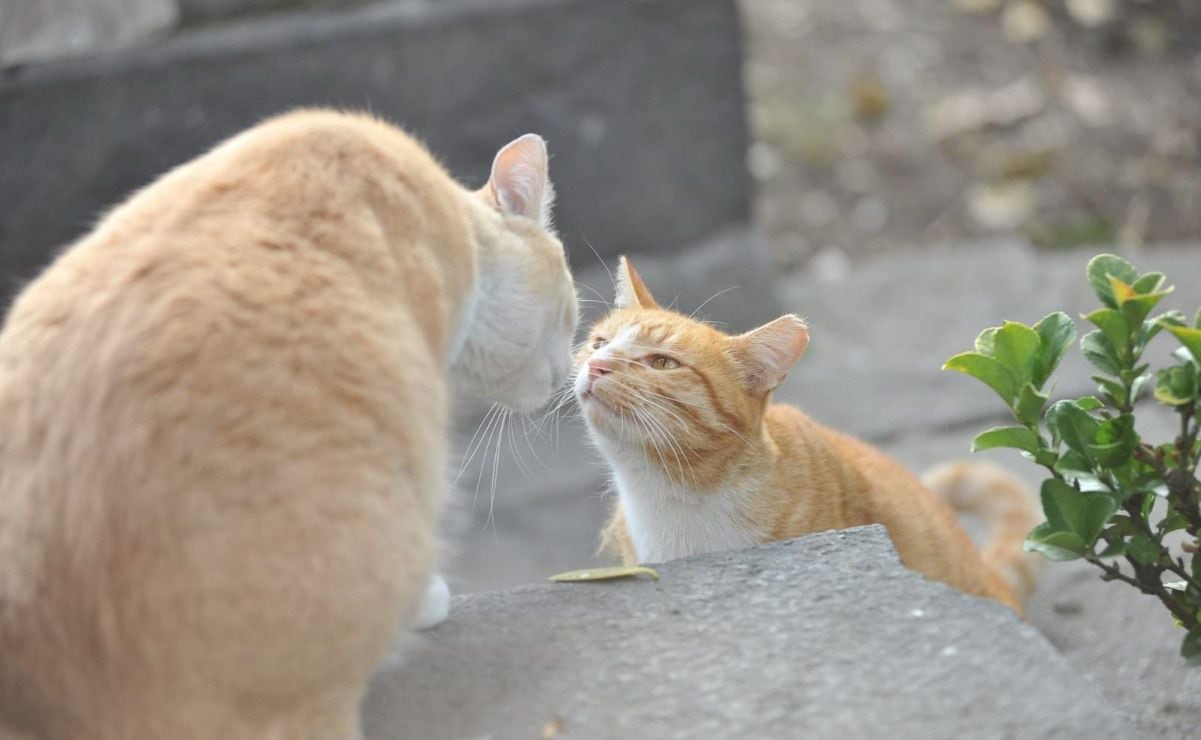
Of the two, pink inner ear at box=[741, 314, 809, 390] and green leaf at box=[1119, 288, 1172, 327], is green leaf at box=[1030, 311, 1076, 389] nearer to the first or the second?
green leaf at box=[1119, 288, 1172, 327]

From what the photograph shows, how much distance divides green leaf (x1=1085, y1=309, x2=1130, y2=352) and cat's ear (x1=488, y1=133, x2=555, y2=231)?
41.5 inches

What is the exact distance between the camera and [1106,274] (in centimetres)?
214

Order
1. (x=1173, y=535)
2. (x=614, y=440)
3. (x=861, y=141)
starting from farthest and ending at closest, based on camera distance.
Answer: (x=861, y=141) < (x=1173, y=535) < (x=614, y=440)

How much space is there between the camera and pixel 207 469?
169 cm

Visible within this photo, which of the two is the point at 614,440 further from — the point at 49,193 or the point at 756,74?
the point at 756,74

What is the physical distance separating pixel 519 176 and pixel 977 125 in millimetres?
4393

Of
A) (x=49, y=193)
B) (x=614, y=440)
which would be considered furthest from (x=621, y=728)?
(x=49, y=193)

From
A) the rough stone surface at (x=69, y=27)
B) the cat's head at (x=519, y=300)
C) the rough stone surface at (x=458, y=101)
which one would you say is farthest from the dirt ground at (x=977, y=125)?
the cat's head at (x=519, y=300)

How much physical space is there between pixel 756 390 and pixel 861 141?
12.8 ft

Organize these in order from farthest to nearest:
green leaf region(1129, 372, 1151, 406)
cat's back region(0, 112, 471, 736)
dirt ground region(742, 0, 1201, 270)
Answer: dirt ground region(742, 0, 1201, 270)
green leaf region(1129, 372, 1151, 406)
cat's back region(0, 112, 471, 736)

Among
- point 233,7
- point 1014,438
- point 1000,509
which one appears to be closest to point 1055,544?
point 1014,438

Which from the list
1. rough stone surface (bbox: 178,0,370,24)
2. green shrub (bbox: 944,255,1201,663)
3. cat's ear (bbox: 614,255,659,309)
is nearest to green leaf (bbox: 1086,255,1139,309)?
green shrub (bbox: 944,255,1201,663)

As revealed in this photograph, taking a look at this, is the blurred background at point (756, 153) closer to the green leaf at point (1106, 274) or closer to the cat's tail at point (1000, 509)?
the cat's tail at point (1000, 509)

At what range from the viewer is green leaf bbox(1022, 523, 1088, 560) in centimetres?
217
